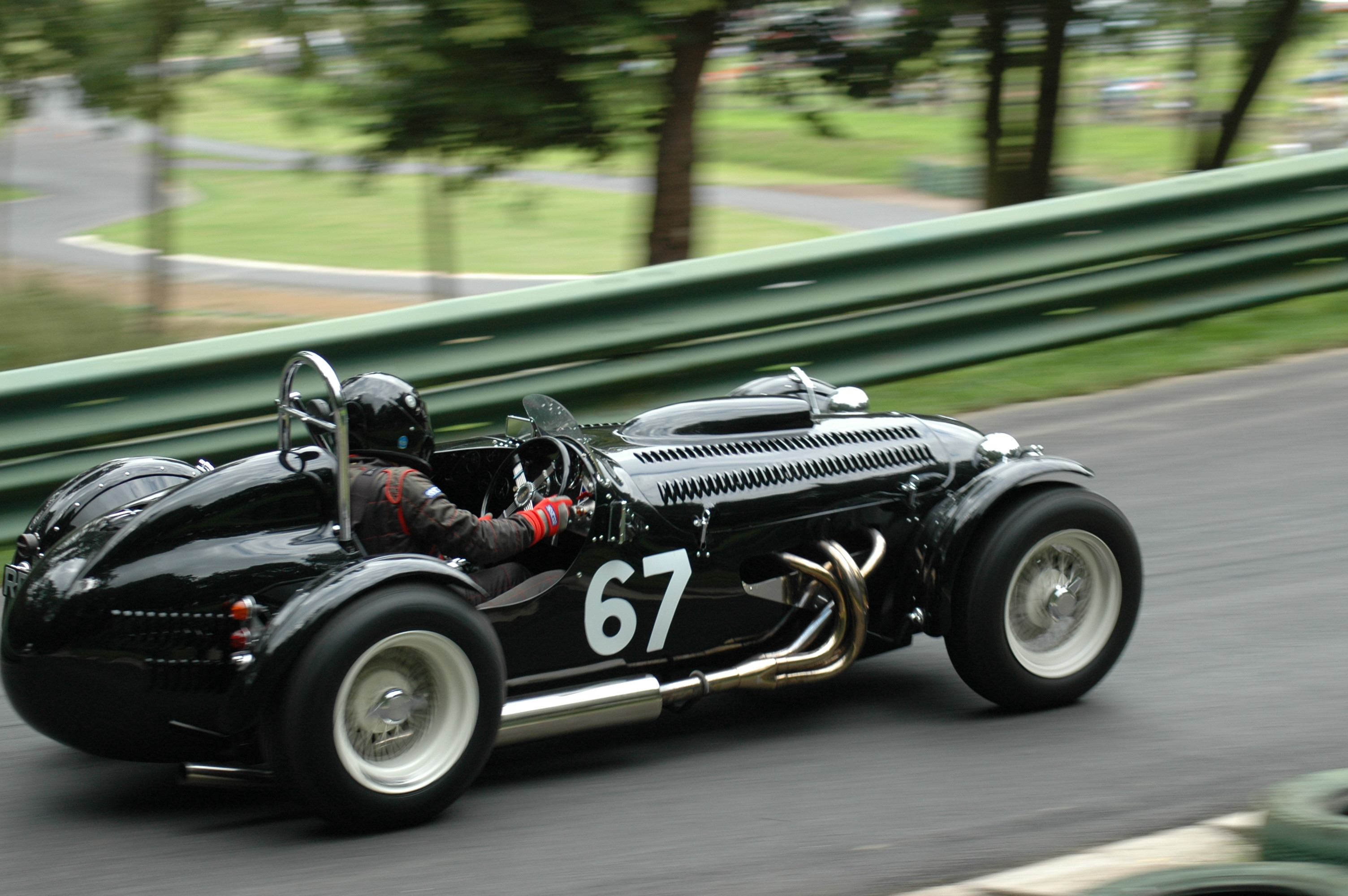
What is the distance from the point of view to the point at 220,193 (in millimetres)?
25391

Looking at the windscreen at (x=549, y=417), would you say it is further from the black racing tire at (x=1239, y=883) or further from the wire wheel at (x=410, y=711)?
the black racing tire at (x=1239, y=883)

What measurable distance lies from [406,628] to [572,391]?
142 inches

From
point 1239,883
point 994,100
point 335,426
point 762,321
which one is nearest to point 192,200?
point 994,100

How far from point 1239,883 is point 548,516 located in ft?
7.13

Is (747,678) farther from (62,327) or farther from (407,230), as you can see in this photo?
(407,230)

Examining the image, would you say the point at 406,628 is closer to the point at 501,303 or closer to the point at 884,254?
the point at 501,303

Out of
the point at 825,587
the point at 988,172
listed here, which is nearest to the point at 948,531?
the point at 825,587

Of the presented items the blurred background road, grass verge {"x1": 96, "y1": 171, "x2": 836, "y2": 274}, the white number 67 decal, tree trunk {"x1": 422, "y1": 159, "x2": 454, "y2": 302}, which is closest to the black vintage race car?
the white number 67 decal

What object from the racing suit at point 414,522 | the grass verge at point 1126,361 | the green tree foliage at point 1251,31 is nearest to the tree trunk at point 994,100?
the green tree foliage at point 1251,31

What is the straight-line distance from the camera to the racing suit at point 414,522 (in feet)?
14.3

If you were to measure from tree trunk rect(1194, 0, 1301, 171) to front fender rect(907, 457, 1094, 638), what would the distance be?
8.06 meters

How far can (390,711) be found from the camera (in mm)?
4004

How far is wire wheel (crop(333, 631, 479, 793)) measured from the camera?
399cm

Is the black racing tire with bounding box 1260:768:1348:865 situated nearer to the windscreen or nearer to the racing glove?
the racing glove
